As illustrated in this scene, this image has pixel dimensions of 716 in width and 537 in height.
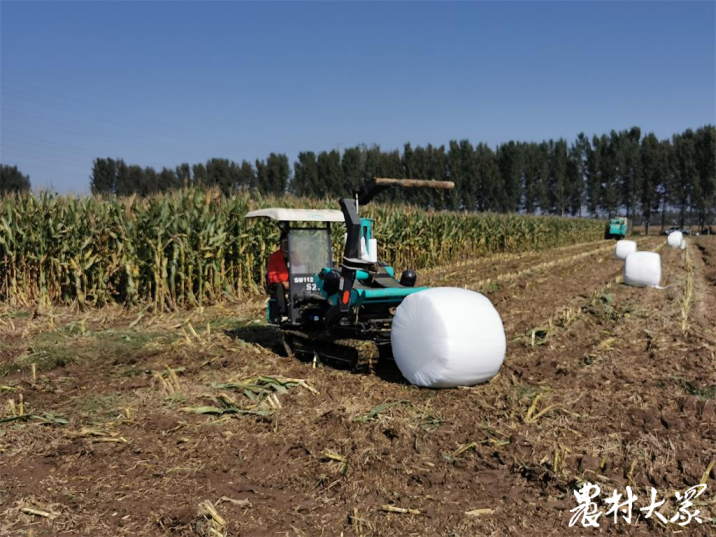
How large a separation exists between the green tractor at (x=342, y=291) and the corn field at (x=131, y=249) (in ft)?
15.2

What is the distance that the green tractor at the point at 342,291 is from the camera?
6.22 m

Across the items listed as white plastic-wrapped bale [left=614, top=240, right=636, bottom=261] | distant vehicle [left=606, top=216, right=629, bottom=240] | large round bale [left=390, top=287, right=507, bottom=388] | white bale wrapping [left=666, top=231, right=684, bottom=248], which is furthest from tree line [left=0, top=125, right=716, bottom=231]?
large round bale [left=390, top=287, right=507, bottom=388]

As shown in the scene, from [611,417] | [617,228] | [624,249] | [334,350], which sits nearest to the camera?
[611,417]

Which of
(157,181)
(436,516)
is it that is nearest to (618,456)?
(436,516)

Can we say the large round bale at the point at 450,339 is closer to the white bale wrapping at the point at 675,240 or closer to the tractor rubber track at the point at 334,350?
the tractor rubber track at the point at 334,350

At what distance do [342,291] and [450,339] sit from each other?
149 cm

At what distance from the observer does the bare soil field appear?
11.8 feet

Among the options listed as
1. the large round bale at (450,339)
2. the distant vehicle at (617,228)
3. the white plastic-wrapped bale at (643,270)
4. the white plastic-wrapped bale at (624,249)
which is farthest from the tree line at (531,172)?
the large round bale at (450,339)

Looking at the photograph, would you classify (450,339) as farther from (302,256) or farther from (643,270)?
(643,270)

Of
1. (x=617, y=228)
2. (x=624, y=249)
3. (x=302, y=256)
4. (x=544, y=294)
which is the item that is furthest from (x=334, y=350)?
(x=617, y=228)

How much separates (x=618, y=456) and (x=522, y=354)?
3145 mm

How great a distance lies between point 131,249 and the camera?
11.3 m

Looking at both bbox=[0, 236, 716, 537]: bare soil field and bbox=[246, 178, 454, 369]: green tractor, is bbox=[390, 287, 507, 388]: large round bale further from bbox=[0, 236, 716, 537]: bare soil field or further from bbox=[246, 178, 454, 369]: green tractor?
bbox=[246, 178, 454, 369]: green tractor

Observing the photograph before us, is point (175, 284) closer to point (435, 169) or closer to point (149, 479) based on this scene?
point (149, 479)
